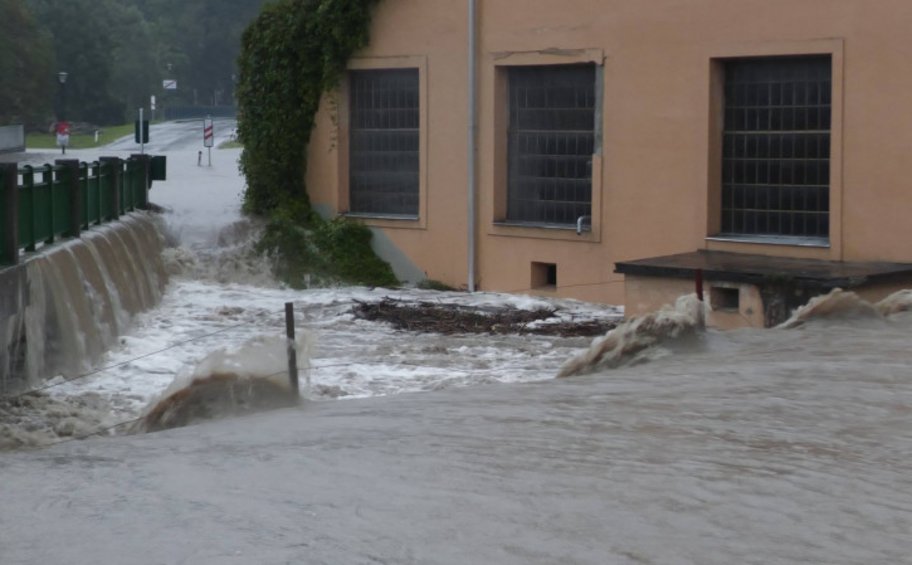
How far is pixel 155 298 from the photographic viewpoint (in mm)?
23141

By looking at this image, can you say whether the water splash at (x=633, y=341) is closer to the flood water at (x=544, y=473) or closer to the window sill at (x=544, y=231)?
the flood water at (x=544, y=473)

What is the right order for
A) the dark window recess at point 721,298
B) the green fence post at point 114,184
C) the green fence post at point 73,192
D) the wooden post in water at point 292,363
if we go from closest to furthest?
the wooden post in water at point 292,363 < the dark window recess at point 721,298 < the green fence post at point 73,192 < the green fence post at point 114,184

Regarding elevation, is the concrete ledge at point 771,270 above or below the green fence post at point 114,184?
below

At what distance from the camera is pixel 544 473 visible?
9633mm

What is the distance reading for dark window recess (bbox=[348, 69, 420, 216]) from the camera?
25.2m

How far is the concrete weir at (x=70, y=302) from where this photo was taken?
1619cm

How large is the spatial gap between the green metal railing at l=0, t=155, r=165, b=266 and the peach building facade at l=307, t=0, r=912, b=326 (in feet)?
10.3

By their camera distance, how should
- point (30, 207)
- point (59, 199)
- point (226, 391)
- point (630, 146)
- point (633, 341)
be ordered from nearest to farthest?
point (226, 391)
point (633, 341)
point (30, 207)
point (59, 199)
point (630, 146)

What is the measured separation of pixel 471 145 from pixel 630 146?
2890 mm

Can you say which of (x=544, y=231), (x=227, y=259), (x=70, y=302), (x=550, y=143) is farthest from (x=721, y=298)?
(x=227, y=259)

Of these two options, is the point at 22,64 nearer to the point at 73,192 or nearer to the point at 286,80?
the point at 286,80

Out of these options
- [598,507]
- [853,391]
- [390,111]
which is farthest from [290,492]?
[390,111]

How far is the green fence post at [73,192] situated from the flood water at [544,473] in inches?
202

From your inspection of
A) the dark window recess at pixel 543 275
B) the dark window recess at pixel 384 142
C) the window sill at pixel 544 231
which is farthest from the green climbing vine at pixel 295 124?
the dark window recess at pixel 543 275
